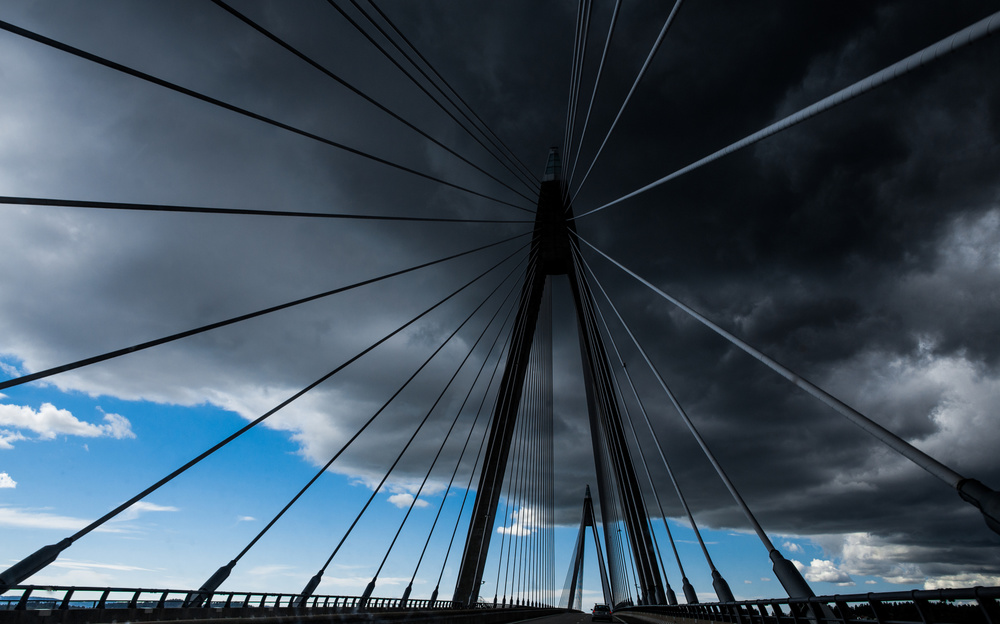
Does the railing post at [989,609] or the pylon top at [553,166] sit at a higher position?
the pylon top at [553,166]

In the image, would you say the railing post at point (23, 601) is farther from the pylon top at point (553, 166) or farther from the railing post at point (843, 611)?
the pylon top at point (553, 166)

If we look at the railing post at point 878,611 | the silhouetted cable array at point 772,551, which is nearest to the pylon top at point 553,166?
the silhouetted cable array at point 772,551

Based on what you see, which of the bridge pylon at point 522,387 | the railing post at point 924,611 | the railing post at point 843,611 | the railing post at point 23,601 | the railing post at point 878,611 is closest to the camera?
the railing post at point 924,611

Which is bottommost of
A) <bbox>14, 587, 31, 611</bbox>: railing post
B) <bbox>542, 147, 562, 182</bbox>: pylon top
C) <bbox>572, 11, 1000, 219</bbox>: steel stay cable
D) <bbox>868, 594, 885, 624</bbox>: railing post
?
<bbox>868, 594, 885, 624</bbox>: railing post

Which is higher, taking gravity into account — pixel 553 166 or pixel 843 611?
pixel 553 166

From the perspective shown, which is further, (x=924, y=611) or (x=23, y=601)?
(x=23, y=601)

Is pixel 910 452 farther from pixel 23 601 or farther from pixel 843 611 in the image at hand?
pixel 23 601

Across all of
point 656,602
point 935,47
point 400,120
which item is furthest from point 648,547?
point 935,47

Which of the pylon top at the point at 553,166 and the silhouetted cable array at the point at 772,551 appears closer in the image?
the silhouetted cable array at the point at 772,551

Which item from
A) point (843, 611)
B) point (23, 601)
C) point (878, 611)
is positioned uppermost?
point (23, 601)

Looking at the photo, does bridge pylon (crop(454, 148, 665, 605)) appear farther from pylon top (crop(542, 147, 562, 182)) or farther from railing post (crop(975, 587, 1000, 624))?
railing post (crop(975, 587, 1000, 624))

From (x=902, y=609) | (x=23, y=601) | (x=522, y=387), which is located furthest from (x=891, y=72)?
(x=522, y=387)

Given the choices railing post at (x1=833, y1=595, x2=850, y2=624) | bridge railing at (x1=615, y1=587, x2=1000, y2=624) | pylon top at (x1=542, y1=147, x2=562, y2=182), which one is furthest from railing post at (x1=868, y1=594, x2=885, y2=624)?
pylon top at (x1=542, y1=147, x2=562, y2=182)

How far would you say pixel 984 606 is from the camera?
12.7 feet
